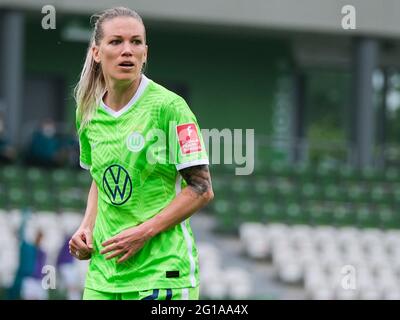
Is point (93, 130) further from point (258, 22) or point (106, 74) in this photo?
point (258, 22)

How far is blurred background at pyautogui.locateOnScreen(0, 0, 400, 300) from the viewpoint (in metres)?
14.9

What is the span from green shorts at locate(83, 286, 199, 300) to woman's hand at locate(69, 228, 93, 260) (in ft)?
0.53

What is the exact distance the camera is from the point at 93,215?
454 centimetres

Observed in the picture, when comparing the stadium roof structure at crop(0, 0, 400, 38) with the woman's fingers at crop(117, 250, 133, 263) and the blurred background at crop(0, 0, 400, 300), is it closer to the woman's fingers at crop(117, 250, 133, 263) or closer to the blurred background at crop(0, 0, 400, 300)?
the blurred background at crop(0, 0, 400, 300)

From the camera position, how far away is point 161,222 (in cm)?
419

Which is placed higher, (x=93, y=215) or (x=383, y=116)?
(x=383, y=116)

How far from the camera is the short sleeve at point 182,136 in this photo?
4.20 m

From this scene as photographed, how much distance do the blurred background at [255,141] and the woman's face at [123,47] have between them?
7.47m

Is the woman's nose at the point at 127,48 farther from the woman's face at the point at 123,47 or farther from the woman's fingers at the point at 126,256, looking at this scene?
the woman's fingers at the point at 126,256

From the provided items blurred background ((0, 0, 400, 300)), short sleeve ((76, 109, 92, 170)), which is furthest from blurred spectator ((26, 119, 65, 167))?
short sleeve ((76, 109, 92, 170))

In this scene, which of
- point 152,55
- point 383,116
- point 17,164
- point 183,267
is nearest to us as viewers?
point 183,267

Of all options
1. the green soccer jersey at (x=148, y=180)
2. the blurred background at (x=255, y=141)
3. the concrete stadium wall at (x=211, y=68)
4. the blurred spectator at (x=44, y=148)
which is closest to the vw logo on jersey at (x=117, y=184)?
the green soccer jersey at (x=148, y=180)
